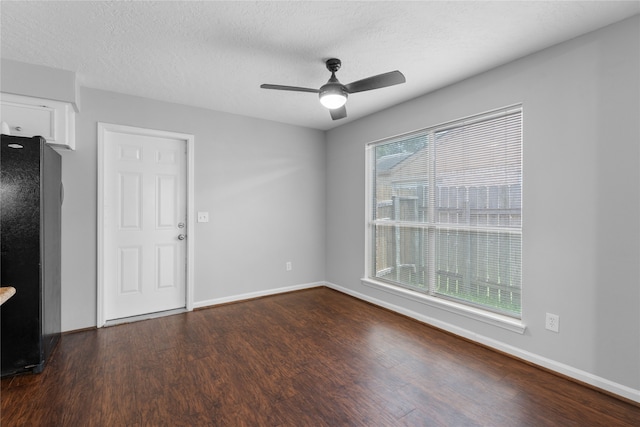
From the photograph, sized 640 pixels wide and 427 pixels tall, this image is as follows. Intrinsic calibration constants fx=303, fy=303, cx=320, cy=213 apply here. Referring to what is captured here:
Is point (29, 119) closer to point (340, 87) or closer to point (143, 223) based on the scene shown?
point (143, 223)

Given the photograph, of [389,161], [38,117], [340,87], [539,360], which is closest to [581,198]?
[539,360]

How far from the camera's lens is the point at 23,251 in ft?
7.39

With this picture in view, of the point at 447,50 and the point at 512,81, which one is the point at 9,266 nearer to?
the point at 447,50

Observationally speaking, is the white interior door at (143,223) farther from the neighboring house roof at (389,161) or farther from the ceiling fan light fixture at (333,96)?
the neighboring house roof at (389,161)

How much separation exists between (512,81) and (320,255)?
3268 mm

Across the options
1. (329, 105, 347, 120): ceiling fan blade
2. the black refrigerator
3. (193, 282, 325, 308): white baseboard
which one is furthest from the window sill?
the black refrigerator

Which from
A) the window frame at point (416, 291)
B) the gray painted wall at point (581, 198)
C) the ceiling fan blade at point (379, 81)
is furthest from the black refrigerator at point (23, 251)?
the gray painted wall at point (581, 198)

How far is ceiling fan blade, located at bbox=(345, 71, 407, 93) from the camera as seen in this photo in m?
2.14

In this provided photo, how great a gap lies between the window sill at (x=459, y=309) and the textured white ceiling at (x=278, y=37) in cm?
218

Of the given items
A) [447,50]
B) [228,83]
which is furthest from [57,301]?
[447,50]

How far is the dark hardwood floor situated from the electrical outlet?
34 centimetres

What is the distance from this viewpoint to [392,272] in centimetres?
380

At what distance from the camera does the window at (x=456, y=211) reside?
265 centimetres

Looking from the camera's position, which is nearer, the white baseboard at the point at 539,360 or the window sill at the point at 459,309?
the white baseboard at the point at 539,360
